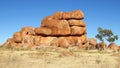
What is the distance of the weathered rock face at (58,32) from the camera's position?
85.4 metres

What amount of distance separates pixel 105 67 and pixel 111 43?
6928 cm

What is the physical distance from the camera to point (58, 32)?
85750 millimetres

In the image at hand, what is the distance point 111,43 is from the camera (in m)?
87.7

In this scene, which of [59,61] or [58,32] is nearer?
[59,61]

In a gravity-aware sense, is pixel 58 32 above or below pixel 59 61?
above

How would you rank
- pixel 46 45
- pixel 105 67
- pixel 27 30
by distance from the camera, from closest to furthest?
1. pixel 105 67
2. pixel 46 45
3. pixel 27 30

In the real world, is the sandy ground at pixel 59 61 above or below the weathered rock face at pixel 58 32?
below

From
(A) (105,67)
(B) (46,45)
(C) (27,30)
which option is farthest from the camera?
(C) (27,30)

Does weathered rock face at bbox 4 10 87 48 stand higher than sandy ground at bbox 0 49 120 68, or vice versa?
weathered rock face at bbox 4 10 87 48

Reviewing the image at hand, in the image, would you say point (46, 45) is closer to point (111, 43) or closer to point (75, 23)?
point (75, 23)

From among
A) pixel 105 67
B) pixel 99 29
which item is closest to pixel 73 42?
pixel 99 29

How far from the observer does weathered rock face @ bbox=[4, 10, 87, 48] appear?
280 feet

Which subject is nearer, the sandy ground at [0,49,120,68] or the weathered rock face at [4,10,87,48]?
the sandy ground at [0,49,120,68]

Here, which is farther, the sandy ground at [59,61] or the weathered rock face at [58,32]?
the weathered rock face at [58,32]
